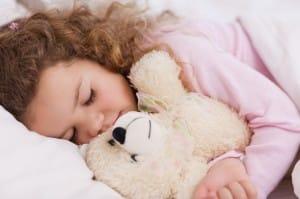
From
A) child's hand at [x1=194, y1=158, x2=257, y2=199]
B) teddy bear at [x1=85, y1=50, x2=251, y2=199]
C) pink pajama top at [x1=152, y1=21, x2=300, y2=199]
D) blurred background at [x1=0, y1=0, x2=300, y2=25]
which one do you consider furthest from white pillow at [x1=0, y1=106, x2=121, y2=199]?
blurred background at [x1=0, y1=0, x2=300, y2=25]

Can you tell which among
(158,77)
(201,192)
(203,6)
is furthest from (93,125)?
(203,6)

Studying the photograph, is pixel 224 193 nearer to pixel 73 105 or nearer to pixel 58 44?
pixel 73 105

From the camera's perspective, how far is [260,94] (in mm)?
1110

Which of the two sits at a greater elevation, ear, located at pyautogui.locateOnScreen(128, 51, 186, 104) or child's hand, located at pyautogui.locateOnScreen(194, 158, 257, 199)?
ear, located at pyautogui.locateOnScreen(128, 51, 186, 104)

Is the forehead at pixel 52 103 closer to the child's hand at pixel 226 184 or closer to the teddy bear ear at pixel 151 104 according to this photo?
the teddy bear ear at pixel 151 104

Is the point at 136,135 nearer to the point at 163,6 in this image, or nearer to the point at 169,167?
the point at 169,167

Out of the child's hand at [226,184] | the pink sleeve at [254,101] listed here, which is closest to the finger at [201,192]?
the child's hand at [226,184]

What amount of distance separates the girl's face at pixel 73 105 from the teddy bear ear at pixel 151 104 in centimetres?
4

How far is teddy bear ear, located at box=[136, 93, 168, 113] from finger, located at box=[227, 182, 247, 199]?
8.4 inches

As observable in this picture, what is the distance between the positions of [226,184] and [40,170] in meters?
0.30

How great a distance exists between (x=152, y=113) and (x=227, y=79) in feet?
0.55

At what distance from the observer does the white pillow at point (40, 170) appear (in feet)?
2.98

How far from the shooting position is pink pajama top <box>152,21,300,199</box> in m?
1.05

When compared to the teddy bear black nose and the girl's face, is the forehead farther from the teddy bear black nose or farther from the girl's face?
the teddy bear black nose
